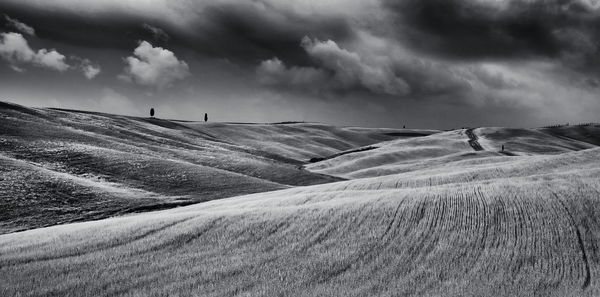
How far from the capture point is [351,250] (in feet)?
45.1

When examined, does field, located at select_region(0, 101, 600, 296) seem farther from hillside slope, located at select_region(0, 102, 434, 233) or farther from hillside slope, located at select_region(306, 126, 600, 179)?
hillside slope, located at select_region(306, 126, 600, 179)

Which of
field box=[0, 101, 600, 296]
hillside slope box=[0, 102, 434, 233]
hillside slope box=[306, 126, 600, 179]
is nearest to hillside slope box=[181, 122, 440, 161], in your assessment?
hillside slope box=[306, 126, 600, 179]

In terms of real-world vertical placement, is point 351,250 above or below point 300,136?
above

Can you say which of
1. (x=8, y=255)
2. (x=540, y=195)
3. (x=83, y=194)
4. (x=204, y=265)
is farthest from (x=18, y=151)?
(x=540, y=195)

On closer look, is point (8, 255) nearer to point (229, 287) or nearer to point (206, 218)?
point (206, 218)

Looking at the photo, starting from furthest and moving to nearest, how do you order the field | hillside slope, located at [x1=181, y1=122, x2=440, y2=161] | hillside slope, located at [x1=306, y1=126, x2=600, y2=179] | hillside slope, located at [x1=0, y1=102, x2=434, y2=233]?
hillside slope, located at [x1=181, y1=122, x2=440, y2=161] → hillside slope, located at [x1=306, y1=126, x2=600, y2=179] → hillside slope, located at [x1=0, y1=102, x2=434, y2=233] → the field

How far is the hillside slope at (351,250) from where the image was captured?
37.2 ft

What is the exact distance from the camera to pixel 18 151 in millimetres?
46312

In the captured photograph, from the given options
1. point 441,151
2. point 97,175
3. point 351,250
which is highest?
point 351,250

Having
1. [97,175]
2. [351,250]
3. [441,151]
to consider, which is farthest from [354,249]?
[441,151]

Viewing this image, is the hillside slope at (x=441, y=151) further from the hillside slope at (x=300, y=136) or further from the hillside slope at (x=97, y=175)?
the hillside slope at (x=300, y=136)

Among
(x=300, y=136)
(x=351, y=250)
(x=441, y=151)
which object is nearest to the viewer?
(x=351, y=250)

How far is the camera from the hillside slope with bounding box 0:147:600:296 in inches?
446

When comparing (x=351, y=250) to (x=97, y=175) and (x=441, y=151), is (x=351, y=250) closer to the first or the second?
(x=97, y=175)
